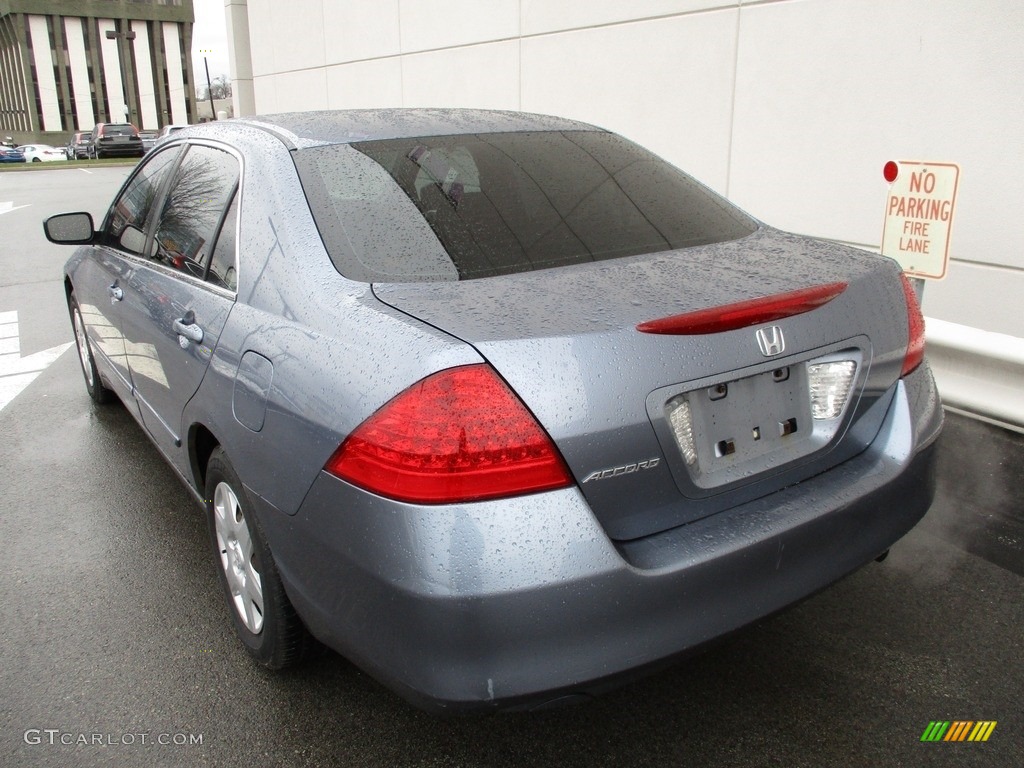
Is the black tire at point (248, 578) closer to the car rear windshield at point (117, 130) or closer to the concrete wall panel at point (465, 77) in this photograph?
the concrete wall panel at point (465, 77)

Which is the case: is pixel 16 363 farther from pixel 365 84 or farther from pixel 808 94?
pixel 365 84

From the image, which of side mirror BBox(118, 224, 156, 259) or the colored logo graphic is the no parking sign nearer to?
the colored logo graphic

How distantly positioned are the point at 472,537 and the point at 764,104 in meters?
5.44

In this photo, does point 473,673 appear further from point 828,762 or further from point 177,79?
point 177,79

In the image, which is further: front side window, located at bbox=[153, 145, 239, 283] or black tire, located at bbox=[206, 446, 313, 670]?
front side window, located at bbox=[153, 145, 239, 283]

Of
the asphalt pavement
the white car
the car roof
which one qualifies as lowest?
the white car

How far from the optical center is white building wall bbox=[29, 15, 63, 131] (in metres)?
88.1

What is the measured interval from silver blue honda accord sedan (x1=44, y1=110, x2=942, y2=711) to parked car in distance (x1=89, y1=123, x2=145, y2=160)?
47617mm

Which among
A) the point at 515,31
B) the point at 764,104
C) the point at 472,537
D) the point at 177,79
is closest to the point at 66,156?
the point at 177,79

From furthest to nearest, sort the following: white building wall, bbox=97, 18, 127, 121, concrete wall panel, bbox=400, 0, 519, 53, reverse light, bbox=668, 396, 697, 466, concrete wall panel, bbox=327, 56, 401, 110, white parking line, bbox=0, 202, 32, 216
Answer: white building wall, bbox=97, 18, 127, 121 → white parking line, bbox=0, 202, 32, 216 → concrete wall panel, bbox=327, 56, 401, 110 → concrete wall panel, bbox=400, 0, 519, 53 → reverse light, bbox=668, 396, 697, 466

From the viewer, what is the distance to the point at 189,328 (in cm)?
280

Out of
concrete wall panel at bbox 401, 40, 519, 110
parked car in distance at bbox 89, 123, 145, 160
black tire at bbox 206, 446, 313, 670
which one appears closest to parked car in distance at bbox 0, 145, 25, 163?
parked car in distance at bbox 89, 123, 145, 160

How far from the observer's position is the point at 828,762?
2270 millimetres

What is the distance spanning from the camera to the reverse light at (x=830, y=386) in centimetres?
218
